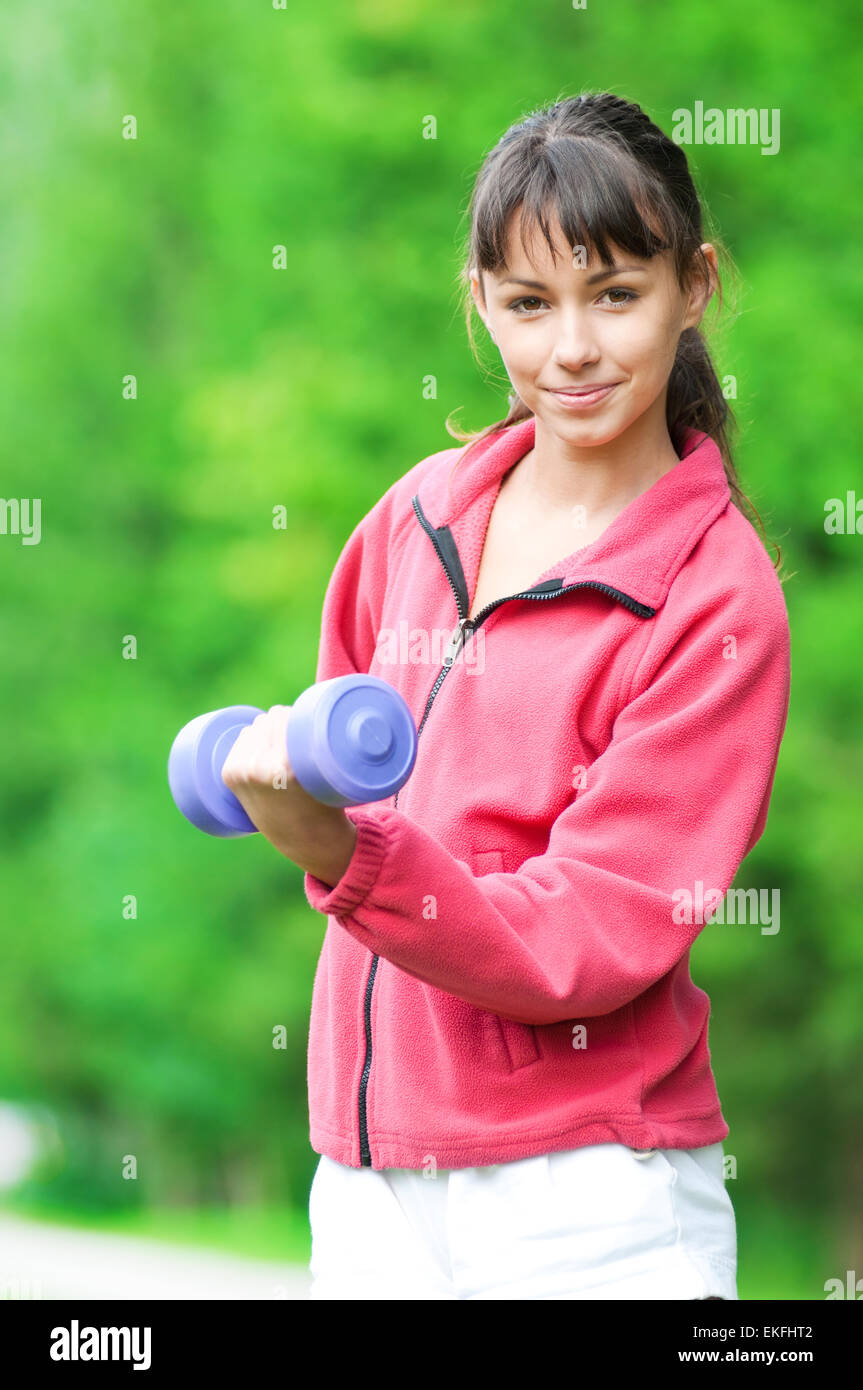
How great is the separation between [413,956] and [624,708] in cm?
29

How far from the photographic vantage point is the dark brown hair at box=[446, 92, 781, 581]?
1.31 meters

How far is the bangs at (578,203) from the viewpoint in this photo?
1305 mm

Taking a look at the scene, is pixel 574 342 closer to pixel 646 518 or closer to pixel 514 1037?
pixel 646 518

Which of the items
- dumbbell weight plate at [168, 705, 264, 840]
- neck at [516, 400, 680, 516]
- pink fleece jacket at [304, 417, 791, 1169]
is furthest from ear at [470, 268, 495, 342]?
dumbbell weight plate at [168, 705, 264, 840]

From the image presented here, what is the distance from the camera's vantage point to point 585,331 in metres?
1.31

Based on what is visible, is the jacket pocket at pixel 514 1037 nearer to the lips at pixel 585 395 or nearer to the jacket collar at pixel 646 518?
the jacket collar at pixel 646 518

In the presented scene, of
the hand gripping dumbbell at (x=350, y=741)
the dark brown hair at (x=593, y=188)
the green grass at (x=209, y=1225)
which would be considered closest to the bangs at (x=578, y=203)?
the dark brown hair at (x=593, y=188)

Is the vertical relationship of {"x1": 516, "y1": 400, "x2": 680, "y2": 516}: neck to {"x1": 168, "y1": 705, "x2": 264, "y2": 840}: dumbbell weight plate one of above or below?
above

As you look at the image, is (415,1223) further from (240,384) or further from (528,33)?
(528,33)

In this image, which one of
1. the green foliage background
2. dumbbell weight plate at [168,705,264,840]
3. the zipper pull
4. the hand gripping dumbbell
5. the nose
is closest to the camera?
the hand gripping dumbbell

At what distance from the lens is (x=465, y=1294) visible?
51.2 inches

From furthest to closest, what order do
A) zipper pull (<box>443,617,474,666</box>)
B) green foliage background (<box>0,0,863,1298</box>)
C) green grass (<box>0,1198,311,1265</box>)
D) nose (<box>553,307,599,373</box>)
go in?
1. green grass (<box>0,1198,311,1265</box>)
2. green foliage background (<box>0,0,863,1298</box>)
3. zipper pull (<box>443,617,474,666</box>)
4. nose (<box>553,307,599,373</box>)

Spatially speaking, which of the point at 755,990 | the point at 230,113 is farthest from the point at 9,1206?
the point at 230,113

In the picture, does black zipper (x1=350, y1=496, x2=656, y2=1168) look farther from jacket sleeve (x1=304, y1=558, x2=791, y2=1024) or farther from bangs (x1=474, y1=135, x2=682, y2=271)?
bangs (x1=474, y1=135, x2=682, y2=271)
